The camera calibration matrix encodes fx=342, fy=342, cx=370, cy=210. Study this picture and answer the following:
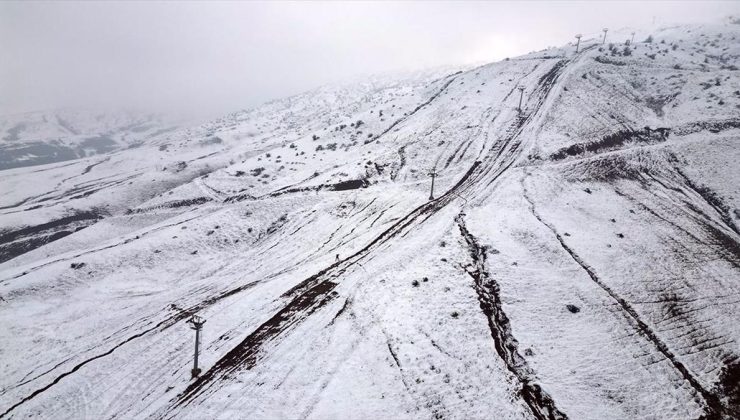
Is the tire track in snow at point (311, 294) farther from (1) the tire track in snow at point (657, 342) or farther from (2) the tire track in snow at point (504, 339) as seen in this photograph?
(1) the tire track in snow at point (657, 342)

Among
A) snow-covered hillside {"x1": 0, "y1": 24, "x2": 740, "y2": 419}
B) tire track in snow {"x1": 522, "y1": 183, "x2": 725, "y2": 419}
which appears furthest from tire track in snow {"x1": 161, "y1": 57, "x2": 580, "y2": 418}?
tire track in snow {"x1": 522, "y1": 183, "x2": 725, "y2": 419}

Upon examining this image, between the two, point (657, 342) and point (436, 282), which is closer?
point (657, 342)

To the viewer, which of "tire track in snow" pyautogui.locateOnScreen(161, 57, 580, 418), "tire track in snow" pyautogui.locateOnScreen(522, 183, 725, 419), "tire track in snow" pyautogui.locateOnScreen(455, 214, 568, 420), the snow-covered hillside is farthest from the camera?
"tire track in snow" pyautogui.locateOnScreen(161, 57, 580, 418)

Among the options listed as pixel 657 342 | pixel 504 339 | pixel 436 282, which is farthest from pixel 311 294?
pixel 657 342

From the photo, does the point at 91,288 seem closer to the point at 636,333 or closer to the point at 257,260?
the point at 257,260

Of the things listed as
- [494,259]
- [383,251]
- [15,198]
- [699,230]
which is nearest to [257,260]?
[383,251]

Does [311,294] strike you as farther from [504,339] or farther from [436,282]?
[504,339]

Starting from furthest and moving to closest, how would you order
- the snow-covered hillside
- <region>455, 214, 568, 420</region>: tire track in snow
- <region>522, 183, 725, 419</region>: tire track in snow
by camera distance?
the snow-covered hillside < <region>522, 183, 725, 419</region>: tire track in snow < <region>455, 214, 568, 420</region>: tire track in snow

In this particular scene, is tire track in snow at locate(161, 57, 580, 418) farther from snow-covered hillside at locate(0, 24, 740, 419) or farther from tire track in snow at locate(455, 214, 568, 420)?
tire track in snow at locate(455, 214, 568, 420)
